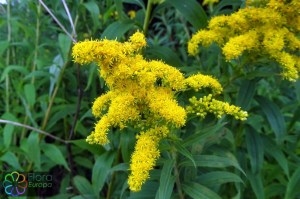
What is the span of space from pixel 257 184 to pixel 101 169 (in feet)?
3.57

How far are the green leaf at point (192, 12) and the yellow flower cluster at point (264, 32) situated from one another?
0.58ft

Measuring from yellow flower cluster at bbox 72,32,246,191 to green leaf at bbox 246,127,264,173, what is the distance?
2.48 feet

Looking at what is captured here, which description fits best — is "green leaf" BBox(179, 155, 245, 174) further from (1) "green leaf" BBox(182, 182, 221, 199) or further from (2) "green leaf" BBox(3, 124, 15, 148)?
(2) "green leaf" BBox(3, 124, 15, 148)

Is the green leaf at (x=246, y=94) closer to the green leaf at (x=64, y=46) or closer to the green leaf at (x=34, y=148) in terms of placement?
the green leaf at (x=64, y=46)

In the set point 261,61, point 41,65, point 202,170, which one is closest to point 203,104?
point 261,61

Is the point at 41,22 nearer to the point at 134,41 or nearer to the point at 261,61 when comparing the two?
the point at 134,41

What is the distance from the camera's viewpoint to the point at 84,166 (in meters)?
3.78

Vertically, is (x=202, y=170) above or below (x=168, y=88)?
below

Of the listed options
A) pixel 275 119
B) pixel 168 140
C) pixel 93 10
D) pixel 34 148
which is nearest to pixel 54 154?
pixel 34 148

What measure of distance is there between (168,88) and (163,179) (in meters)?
0.47

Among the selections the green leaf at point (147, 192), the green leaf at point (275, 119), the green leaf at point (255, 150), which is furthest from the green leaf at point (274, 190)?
the green leaf at point (147, 192)

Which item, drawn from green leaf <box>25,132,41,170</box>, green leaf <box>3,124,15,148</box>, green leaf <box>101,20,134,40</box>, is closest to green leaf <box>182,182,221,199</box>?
green leaf <box>101,20,134,40</box>

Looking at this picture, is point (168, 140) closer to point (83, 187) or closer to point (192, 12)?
point (192, 12)

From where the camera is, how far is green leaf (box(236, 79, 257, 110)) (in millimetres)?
2535
